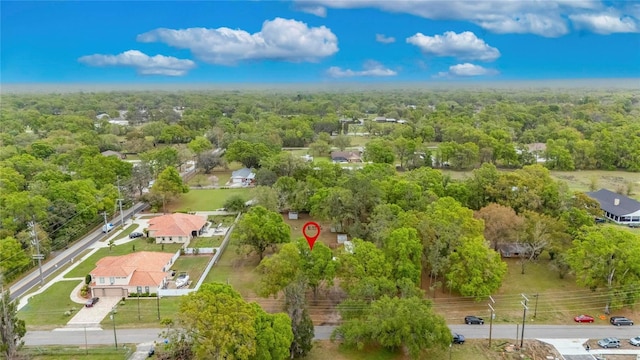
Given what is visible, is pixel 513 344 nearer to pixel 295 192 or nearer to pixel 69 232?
pixel 295 192

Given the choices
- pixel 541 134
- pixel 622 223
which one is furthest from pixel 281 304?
pixel 541 134

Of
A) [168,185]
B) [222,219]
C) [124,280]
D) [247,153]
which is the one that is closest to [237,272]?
[124,280]

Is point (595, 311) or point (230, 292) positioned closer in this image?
point (230, 292)

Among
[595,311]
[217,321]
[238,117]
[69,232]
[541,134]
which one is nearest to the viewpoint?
[217,321]

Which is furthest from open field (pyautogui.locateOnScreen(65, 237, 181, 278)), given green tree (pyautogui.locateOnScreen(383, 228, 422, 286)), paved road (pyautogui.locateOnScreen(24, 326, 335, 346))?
green tree (pyautogui.locateOnScreen(383, 228, 422, 286))

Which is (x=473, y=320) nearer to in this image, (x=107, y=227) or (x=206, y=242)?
(x=206, y=242)

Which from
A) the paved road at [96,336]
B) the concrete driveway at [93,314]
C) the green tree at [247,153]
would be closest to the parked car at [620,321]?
the paved road at [96,336]

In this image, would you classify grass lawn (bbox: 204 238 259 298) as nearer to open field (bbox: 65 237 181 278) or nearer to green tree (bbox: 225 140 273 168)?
open field (bbox: 65 237 181 278)
